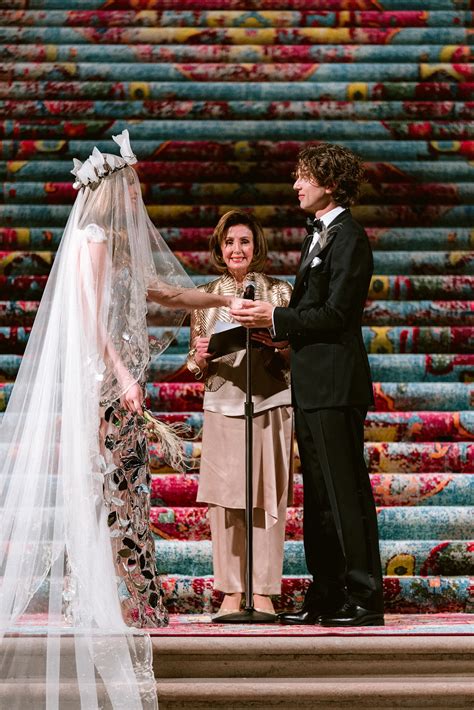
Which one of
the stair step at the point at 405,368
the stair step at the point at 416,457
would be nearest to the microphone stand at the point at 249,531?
the stair step at the point at 416,457

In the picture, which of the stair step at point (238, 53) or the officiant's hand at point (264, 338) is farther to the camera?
the stair step at point (238, 53)

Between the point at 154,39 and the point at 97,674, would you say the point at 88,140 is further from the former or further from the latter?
the point at 97,674

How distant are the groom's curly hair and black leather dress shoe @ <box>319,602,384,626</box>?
1.32 meters

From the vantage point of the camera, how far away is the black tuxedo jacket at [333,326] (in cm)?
424

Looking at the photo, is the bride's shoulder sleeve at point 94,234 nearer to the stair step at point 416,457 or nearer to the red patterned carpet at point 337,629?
the red patterned carpet at point 337,629

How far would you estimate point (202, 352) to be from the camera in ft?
15.3

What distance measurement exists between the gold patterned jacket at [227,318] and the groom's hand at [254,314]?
0.31 meters

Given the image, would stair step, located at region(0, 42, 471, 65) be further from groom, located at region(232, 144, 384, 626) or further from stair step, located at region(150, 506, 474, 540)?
groom, located at region(232, 144, 384, 626)

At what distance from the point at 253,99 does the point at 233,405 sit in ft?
12.3

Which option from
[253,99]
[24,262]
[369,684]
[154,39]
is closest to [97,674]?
[369,684]

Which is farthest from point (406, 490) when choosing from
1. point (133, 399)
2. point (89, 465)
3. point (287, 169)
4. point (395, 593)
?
point (287, 169)

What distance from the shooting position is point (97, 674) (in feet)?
12.4

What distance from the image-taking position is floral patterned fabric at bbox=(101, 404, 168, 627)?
425 centimetres

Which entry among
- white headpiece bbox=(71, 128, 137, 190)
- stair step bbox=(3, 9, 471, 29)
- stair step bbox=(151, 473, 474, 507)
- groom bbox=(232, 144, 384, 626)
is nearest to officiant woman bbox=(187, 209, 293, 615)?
groom bbox=(232, 144, 384, 626)
